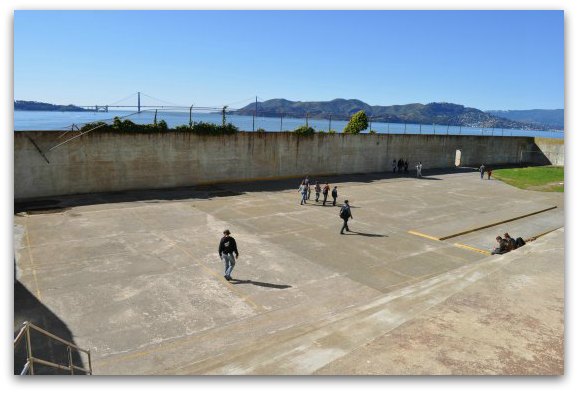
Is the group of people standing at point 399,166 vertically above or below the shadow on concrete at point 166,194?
above

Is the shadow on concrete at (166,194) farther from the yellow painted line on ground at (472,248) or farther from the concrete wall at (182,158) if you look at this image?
the yellow painted line on ground at (472,248)

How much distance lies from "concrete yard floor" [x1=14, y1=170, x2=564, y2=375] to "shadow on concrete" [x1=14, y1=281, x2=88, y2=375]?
52mm

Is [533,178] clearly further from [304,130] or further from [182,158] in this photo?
[182,158]

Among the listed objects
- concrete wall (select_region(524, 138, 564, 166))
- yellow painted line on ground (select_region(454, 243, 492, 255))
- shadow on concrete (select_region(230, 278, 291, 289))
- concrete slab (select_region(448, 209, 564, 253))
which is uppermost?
concrete wall (select_region(524, 138, 564, 166))

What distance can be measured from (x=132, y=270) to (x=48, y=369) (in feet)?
16.7

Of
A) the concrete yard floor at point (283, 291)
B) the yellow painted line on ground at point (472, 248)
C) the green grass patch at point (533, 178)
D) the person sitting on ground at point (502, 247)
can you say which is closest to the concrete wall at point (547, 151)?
the green grass patch at point (533, 178)

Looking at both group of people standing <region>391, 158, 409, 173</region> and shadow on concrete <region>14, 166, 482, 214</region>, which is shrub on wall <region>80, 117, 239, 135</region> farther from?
group of people standing <region>391, 158, 409, 173</region>

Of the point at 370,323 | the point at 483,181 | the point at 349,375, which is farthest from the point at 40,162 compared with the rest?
→ the point at 483,181

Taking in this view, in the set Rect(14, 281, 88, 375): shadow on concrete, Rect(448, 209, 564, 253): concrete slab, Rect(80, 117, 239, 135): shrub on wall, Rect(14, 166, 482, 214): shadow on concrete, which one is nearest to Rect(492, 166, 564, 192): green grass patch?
Rect(448, 209, 564, 253): concrete slab

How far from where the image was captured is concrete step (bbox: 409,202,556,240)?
1761 cm

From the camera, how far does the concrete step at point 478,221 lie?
17609mm

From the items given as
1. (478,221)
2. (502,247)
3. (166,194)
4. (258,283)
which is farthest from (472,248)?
(166,194)

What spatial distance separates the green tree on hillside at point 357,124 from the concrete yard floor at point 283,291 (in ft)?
50.0

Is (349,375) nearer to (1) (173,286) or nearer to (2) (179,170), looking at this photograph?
(1) (173,286)
